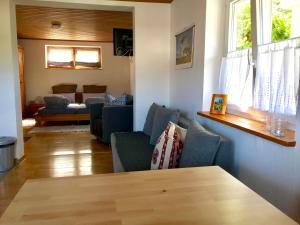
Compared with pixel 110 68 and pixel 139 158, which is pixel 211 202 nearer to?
pixel 139 158

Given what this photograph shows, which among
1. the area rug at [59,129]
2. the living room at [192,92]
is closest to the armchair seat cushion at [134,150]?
the living room at [192,92]

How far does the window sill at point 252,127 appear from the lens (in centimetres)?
138

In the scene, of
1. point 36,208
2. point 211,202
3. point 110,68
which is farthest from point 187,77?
point 110,68

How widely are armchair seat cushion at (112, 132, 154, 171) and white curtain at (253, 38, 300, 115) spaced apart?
1.07 meters

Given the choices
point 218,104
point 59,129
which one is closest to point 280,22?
point 218,104

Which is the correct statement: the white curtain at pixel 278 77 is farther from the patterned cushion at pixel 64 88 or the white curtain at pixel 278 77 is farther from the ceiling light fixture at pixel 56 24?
the patterned cushion at pixel 64 88

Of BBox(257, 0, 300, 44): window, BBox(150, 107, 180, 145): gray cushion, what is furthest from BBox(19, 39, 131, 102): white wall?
BBox(257, 0, 300, 44): window

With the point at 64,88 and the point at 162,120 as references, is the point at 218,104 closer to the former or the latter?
the point at 162,120

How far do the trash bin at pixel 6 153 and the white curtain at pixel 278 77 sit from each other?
2913 mm

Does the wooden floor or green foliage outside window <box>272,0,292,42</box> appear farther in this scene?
the wooden floor

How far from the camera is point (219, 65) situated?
256cm

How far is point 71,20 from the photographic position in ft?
16.0

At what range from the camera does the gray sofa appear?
1751 millimetres

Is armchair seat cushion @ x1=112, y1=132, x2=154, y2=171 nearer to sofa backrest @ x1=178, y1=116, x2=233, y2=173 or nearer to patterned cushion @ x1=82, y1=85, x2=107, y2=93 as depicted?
sofa backrest @ x1=178, y1=116, x2=233, y2=173
